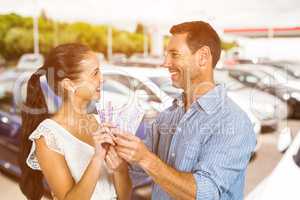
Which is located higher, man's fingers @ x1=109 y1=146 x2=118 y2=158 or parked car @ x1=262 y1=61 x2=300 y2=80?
parked car @ x1=262 y1=61 x2=300 y2=80

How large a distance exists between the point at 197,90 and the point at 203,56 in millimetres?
120

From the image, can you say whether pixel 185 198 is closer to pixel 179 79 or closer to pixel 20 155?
pixel 179 79

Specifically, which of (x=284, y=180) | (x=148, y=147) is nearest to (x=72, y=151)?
(x=148, y=147)

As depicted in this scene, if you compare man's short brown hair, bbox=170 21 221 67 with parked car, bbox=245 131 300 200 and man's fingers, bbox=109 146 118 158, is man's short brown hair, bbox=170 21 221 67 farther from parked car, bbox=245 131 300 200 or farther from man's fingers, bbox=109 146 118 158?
parked car, bbox=245 131 300 200

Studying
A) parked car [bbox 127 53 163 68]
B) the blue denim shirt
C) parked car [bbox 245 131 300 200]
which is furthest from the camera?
parked car [bbox 127 53 163 68]

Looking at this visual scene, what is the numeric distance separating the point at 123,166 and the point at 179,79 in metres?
0.38

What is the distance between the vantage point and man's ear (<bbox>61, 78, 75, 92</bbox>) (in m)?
1.25

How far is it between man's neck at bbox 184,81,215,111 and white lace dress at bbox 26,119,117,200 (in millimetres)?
382

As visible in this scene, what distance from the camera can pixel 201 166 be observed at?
3.64 feet

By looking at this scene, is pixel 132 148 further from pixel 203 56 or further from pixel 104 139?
pixel 203 56

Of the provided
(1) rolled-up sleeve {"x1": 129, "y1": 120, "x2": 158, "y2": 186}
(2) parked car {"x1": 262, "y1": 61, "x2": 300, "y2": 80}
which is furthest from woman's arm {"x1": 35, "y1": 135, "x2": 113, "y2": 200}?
(2) parked car {"x1": 262, "y1": 61, "x2": 300, "y2": 80}

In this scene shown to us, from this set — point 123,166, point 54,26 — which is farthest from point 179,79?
point 54,26

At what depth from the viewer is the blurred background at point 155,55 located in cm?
164

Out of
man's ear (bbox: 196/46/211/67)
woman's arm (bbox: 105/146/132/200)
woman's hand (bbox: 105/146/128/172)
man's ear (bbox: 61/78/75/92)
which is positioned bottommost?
woman's arm (bbox: 105/146/132/200)
